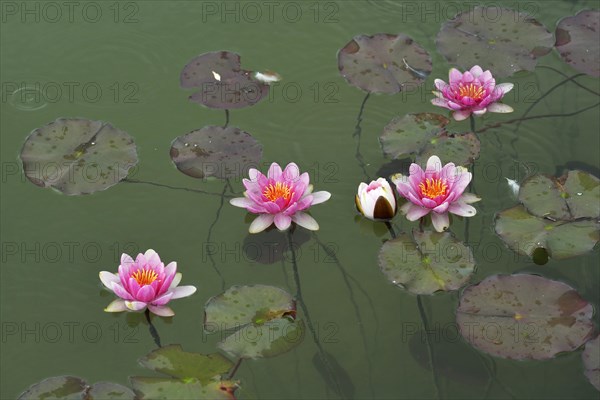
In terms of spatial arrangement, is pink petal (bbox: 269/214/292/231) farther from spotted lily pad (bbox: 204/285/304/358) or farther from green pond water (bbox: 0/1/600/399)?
spotted lily pad (bbox: 204/285/304/358)

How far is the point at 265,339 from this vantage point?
306 centimetres

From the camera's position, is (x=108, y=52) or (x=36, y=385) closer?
(x=36, y=385)

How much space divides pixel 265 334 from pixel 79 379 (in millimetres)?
643

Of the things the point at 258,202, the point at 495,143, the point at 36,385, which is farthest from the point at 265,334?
the point at 495,143

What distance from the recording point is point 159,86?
13.2ft

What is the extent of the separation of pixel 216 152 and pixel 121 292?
81 cm

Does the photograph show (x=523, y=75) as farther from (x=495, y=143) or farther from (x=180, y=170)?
(x=180, y=170)

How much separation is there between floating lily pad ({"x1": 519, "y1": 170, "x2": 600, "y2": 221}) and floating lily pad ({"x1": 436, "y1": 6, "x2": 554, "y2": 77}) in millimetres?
658

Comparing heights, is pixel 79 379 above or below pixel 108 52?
below

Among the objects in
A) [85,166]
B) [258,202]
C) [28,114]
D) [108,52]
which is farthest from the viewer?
[108,52]

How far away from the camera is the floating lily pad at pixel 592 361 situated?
9.72ft

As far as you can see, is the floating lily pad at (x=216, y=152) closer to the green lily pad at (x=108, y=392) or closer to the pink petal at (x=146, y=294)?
the pink petal at (x=146, y=294)

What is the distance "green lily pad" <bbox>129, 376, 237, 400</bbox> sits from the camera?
2.88 metres

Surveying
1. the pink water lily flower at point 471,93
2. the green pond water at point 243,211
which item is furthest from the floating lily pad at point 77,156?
the pink water lily flower at point 471,93
